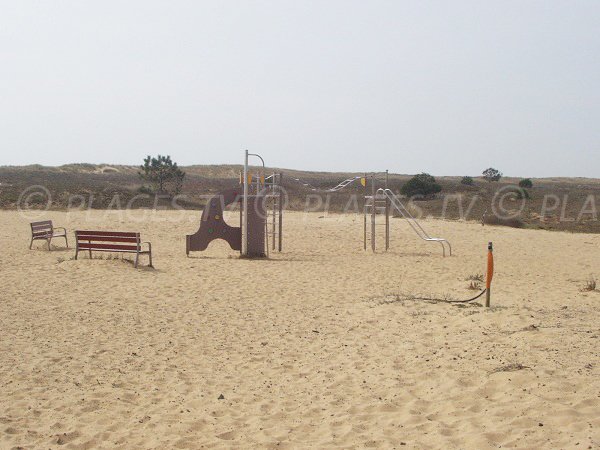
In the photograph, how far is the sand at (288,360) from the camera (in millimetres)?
4809

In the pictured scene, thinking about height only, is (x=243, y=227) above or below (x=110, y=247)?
above

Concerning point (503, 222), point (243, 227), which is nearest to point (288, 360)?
point (243, 227)

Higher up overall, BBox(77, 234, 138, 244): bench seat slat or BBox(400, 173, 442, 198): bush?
BBox(400, 173, 442, 198): bush

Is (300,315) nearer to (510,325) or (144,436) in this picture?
(510,325)

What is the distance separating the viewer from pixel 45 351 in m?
7.06

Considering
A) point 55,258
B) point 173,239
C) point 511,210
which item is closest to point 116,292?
point 55,258

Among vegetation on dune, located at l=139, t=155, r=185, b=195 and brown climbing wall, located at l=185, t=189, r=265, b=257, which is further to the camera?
vegetation on dune, located at l=139, t=155, r=185, b=195

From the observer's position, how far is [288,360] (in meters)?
6.92

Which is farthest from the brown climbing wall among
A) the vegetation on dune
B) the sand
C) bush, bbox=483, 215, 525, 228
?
the vegetation on dune

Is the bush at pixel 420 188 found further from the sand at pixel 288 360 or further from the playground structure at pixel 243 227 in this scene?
the sand at pixel 288 360

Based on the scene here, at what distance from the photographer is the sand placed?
4.81 m

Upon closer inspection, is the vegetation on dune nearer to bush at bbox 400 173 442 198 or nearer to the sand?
bush at bbox 400 173 442 198

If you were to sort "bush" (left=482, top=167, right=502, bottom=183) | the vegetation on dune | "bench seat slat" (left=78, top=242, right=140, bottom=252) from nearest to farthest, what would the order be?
"bench seat slat" (left=78, top=242, right=140, bottom=252)
the vegetation on dune
"bush" (left=482, top=167, right=502, bottom=183)

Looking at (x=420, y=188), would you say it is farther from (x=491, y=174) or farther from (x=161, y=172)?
(x=491, y=174)
